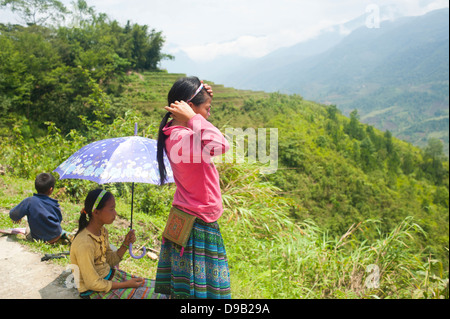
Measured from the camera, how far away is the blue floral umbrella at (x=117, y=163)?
5.49 ft

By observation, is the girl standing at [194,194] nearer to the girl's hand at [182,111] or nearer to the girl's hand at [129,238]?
the girl's hand at [182,111]

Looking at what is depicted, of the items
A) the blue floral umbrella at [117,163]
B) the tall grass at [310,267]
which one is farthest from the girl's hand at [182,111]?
the tall grass at [310,267]

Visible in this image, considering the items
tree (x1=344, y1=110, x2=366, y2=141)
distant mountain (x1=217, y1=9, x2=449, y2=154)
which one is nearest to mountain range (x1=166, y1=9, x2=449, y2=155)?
distant mountain (x1=217, y1=9, x2=449, y2=154)

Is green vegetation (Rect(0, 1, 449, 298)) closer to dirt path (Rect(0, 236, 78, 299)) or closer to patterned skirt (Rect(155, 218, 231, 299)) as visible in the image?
Answer: dirt path (Rect(0, 236, 78, 299))

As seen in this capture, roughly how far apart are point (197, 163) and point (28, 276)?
1566mm

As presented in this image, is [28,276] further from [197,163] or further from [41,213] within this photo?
[197,163]

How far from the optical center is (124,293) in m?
1.68

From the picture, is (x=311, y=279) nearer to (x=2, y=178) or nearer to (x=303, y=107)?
(x=2, y=178)

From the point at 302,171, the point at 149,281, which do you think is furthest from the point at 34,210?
the point at 302,171

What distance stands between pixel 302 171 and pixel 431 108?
13768 cm

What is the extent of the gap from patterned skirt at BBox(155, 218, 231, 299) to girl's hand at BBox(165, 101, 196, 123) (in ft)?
1.52

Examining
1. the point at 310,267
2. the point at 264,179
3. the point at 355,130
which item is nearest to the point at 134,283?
the point at 310,267

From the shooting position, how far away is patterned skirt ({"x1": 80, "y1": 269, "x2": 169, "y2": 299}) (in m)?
1.62

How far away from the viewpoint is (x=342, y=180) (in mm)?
19281
